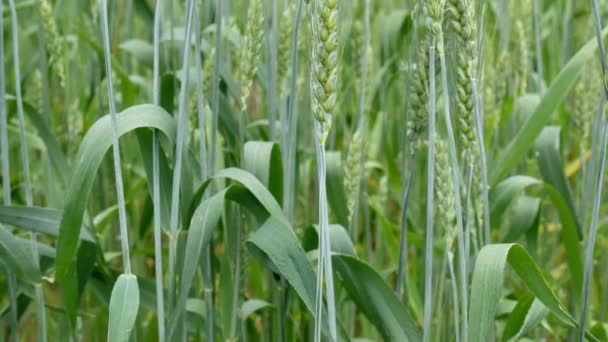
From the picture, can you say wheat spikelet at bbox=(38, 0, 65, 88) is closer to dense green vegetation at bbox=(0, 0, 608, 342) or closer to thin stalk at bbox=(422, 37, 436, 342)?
dense green vegetation at bbox=(0, 0, 608, 342)

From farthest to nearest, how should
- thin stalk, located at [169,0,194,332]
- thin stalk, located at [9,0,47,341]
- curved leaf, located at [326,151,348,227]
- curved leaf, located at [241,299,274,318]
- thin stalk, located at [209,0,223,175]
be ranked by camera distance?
curved leaf, located at [326,151,348,227] < curved leaf, located at [241,299,274,318] < thin stalk, located at [9,0,47,341] < thin stalk, located at [209,0,223,175] < thin stalk, located at [169,0,194,332]

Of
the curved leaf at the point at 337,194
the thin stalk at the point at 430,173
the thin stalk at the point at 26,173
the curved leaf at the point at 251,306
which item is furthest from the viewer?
the curved leaf at the point at 337,194

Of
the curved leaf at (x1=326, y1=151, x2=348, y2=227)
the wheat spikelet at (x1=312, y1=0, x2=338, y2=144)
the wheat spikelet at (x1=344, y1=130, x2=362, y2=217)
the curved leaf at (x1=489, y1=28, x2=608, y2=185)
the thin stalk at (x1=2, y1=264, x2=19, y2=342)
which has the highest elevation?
the wheat spikelet at (x1=312, y1=0, x2=338, y2=144)

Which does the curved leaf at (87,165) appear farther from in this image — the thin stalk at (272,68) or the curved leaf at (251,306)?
the curved leaf at (251,306)

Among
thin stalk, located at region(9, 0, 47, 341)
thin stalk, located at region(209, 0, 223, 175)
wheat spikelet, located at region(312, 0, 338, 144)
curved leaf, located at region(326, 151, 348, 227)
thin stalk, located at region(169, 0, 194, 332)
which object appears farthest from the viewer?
curved leaf, located at region(326, 151, 348, 227)

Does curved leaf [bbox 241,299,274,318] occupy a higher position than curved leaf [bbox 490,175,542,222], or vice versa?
curved leaf [bbox 490,175,542,222]

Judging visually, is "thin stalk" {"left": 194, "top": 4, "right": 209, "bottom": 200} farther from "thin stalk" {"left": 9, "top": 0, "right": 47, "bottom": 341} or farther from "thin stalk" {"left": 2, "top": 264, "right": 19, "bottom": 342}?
"thin stalk" {"left": 2, "top": 264, "right": 19, "bottom": 342}

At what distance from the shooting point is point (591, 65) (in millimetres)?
2400

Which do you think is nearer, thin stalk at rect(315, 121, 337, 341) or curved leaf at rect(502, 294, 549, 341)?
thin stalk at rect(315, 121, 337, 341)

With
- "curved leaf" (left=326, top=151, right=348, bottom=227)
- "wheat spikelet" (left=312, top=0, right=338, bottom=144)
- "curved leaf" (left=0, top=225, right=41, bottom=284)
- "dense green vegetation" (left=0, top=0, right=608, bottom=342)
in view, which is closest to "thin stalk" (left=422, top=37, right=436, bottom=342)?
"dense green vegetation" (left=0, top=0, right=608, bottom=342)

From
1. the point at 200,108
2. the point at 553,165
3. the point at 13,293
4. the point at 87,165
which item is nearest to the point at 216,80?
the point at 200,108

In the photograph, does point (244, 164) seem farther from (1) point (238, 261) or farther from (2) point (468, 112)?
(2) point (468, 112)

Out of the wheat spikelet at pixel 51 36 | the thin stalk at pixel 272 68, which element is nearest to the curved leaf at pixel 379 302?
the thin stalk at pixel 272 68

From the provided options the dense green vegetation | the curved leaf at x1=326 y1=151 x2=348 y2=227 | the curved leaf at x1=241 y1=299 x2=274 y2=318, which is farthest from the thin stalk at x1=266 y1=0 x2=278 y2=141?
the curved leaf at x1=241 y1=299 x2=274 y2=318
